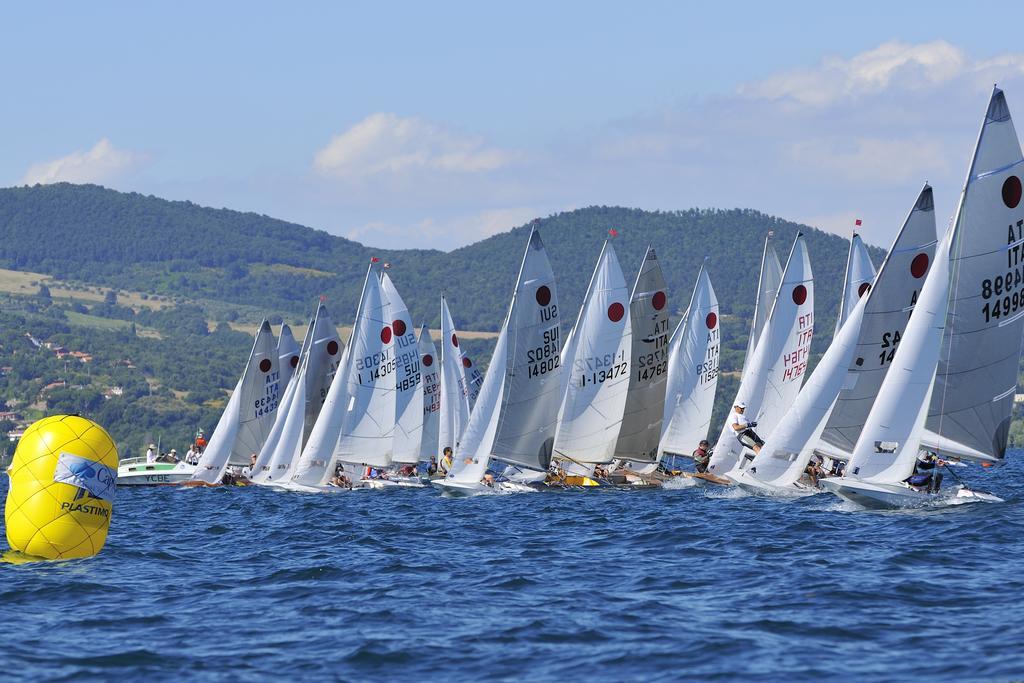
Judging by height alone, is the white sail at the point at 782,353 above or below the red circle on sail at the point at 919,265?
below

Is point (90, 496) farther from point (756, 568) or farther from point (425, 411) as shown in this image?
point (425, 411)

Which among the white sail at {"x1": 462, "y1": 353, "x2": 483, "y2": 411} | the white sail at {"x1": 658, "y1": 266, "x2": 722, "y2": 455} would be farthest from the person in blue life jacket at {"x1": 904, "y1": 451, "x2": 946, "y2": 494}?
the white sail at {"x1": 462, "y1": 353, "x2": 483, "y2": 411}

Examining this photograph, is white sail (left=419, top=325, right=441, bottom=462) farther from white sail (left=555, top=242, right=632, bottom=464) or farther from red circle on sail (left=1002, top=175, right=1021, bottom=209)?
red circle on sail (left=1002, top=175, right=1021, bottom=209)

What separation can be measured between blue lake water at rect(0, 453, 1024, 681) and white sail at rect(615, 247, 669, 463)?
494 inches

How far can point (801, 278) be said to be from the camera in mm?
47781

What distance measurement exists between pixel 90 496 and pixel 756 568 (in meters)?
11.0

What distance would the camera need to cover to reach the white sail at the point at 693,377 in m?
50.2

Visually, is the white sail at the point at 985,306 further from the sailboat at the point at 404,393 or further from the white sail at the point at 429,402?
the white sail at the point at 429,402

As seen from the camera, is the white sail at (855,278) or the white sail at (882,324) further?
the white sail at (855,278)

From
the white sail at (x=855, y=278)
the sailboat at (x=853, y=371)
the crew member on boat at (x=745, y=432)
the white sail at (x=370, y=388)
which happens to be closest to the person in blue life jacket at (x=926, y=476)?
the sailboat at (x=853, y=371)

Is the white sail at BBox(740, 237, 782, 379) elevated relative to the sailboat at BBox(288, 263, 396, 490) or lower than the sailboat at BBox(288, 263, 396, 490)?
elevated

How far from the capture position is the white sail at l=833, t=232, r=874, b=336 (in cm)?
4750

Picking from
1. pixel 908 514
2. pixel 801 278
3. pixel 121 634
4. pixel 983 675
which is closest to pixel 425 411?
pixel 801 278

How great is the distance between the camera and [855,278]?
157 ft
